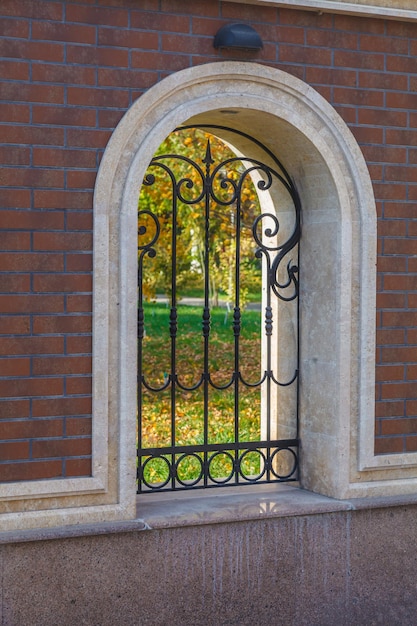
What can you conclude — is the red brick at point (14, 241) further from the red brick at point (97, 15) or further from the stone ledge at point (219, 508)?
the stone ledge at point (219, 508)

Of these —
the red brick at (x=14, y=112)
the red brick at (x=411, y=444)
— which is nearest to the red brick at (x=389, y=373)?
the red brick at (x=411, y=444)

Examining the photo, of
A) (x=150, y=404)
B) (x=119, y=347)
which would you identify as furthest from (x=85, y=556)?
(x=150, y=404)

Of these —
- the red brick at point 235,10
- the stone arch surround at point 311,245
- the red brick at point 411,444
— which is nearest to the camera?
the stone arch surround at point 311,245

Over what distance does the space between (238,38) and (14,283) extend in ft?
5.43

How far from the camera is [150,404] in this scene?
40.0 ft

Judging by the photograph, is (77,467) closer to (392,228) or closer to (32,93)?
(32,93)

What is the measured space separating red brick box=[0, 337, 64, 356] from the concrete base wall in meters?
0.91

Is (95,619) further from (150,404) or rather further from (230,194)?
(230,194)

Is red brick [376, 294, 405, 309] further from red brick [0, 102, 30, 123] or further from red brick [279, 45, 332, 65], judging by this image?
red brick [0, 102, 30, 123]

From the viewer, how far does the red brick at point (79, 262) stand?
4.62 meters

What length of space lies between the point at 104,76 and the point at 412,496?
2.81m

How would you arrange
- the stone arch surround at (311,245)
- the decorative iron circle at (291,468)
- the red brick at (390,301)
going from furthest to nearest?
the decorative iron circle at (291,468) → the red brick at (390,301) → the stone arch surround at (311,245)

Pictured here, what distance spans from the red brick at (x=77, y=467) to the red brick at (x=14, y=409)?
33cm

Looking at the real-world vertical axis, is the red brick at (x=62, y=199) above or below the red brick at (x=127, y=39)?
below
